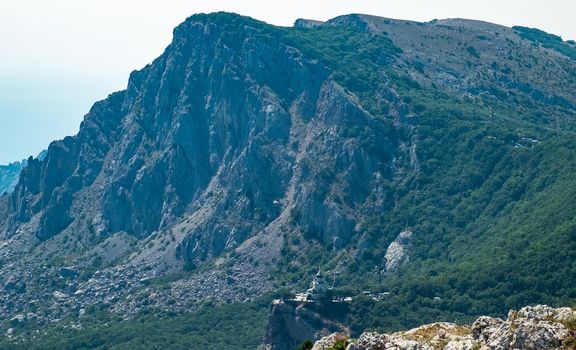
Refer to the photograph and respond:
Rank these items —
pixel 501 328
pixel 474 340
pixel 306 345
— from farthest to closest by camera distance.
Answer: pixel 306 345, pixel 474 340, pixel 501 328

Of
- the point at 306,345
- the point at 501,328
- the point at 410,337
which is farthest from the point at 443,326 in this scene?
the point at 306,345

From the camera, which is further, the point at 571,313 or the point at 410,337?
the point at 410,337

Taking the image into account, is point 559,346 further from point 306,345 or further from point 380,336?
point 306,345

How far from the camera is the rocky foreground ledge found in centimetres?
6744

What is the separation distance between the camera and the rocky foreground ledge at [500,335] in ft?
221

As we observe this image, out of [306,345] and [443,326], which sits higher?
[443,326]

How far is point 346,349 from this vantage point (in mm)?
86938

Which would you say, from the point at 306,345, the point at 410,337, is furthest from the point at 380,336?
the point at 306,345

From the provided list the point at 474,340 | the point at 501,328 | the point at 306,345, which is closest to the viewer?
the point at 501,328

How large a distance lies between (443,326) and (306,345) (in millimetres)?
32094

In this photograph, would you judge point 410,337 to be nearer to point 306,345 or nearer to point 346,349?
point 346,349

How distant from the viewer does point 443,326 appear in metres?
85.6

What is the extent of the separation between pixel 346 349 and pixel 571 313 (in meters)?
23.1

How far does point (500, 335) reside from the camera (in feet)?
233
